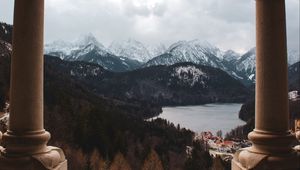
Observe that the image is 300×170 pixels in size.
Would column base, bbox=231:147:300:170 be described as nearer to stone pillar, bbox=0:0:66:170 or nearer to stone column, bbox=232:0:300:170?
stone column, bbox=232:0:300:170

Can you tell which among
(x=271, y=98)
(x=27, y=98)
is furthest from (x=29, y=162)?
(x=271, y=98)

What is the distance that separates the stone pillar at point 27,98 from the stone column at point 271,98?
10.1 metres

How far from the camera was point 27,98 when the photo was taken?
66.0ft

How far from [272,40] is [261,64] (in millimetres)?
1251

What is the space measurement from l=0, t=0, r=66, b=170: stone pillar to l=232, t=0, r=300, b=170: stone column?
10.1m

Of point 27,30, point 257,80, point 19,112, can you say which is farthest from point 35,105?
point 257,80

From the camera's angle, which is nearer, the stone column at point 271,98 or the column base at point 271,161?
the column base at point 271,161

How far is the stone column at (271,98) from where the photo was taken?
1950 centimetres

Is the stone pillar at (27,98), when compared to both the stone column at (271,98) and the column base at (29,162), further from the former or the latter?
the stone column at (271,98)

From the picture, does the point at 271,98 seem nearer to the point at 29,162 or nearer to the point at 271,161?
the point at 271,161

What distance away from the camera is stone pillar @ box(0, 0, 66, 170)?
65.6 feet

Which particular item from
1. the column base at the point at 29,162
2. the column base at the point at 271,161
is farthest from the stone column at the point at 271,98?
the column base at the point at 29,162

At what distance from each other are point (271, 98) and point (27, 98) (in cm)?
1177

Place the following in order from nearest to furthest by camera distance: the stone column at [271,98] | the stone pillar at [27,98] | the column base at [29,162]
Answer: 1. the stone column at [271,98]
2. the column base at [29,162]
3. the stone pillar at [27,98]
